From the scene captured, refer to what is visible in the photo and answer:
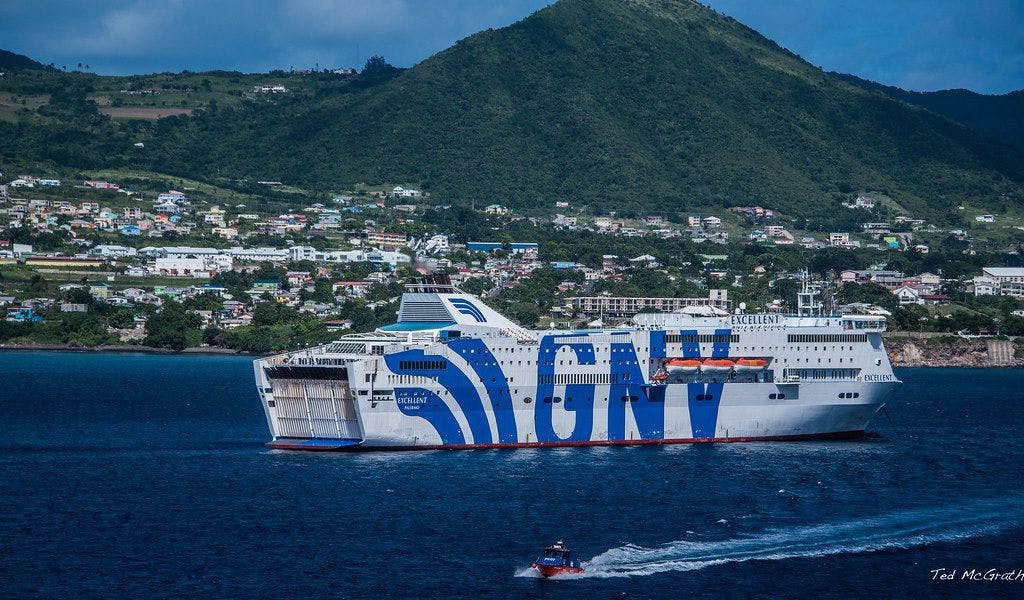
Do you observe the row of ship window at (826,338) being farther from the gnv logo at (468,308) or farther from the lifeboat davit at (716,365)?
the gnv logo at (468,308)

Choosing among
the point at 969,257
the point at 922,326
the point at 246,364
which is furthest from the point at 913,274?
the point at 246,364

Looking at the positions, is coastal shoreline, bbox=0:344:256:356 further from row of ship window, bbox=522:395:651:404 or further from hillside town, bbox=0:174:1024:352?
row of ship window, bbox=522:395:651:404

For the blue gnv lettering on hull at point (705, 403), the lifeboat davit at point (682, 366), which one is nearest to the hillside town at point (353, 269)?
the blue gnv lettering on hull at point (705, 403)

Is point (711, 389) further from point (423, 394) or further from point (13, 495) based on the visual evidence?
point (13, 495)

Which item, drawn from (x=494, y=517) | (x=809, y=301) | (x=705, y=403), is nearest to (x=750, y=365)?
(x=705, y=403)

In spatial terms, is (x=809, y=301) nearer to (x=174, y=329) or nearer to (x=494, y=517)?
(x=494, y=517)

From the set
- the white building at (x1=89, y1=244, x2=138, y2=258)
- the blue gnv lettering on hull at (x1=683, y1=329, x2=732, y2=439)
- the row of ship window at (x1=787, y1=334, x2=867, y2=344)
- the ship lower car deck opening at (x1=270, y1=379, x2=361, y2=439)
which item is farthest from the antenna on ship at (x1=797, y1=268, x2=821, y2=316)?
the white building at (x1=89, y1=244, x2=138, y2=258)

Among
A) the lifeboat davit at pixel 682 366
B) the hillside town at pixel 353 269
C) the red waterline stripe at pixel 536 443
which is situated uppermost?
the hillside town at pixel 353 269

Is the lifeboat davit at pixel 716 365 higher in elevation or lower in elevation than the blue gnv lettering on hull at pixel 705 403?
higher
